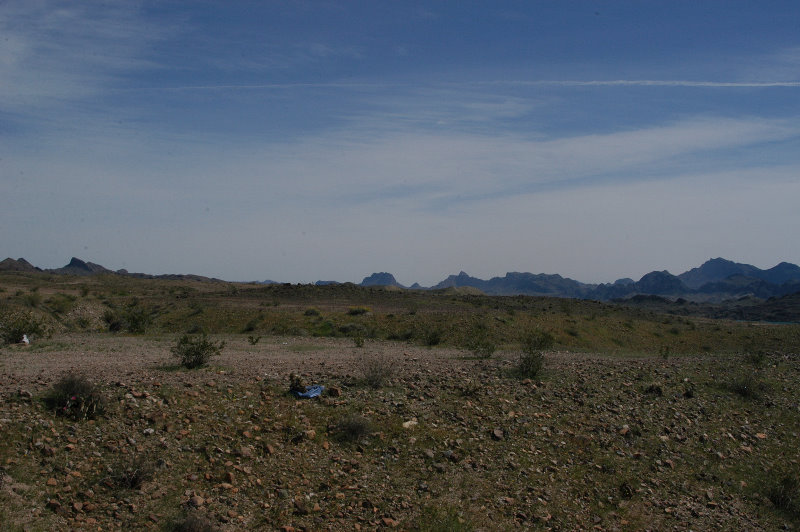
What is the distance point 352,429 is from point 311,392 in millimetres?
1880

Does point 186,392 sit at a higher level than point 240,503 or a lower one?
higher

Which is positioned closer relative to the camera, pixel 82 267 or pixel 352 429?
pixel 352 429

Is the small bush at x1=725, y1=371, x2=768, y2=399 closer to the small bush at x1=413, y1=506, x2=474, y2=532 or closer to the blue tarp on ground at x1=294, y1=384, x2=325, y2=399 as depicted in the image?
the small bush at x1=413, y1=506, x2=474, y2=532

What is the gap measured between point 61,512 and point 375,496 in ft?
14.7

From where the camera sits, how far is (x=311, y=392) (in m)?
11.7

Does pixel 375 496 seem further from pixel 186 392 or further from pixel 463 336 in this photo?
pixel 463 336

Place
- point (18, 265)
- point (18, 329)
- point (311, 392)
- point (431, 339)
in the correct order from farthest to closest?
point (18, 265), point (431, 339), point (18, 329), point (311, 392)

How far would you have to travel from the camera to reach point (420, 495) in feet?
29.1

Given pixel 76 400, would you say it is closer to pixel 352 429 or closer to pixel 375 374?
pixel 352 429

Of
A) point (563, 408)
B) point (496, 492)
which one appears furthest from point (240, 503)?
point (563, 408)

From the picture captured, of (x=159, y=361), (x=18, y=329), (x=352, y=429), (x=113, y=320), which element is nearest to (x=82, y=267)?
(x=113, y=320)

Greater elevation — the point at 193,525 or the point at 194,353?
the point at 194,353

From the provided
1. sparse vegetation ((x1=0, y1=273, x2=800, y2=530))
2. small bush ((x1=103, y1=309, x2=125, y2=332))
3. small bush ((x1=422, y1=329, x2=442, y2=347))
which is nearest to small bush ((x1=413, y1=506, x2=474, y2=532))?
sparse vegetation ((x1=0, y1=273, x2=800, y2=530))

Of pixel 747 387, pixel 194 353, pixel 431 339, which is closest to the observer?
pixel 194 353
